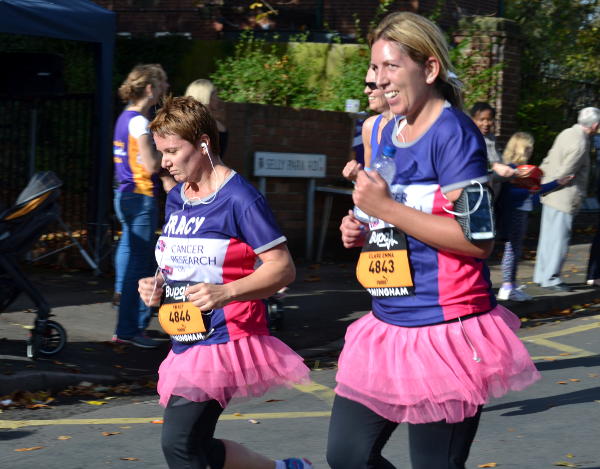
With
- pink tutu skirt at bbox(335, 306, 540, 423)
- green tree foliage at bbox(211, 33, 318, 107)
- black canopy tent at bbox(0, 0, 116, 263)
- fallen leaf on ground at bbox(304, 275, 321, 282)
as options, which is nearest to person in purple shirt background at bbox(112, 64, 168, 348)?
black canopy tent at bbox(0, 0, 116, 263)

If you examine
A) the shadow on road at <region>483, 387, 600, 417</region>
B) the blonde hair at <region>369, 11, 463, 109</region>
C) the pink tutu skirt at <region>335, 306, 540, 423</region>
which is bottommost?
the shadow on road at <region>483, 387, 600, 417</region>

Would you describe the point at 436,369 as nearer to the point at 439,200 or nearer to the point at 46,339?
the point at 439,200

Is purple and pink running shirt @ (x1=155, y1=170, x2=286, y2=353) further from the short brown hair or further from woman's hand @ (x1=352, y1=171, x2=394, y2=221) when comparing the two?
woman's hand @ (x1=352, y1=171, x2=394, y2=221)

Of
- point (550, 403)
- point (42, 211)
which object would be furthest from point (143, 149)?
point (550, 403)

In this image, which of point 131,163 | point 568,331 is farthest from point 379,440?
point 568,331

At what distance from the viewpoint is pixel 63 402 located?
20.6ft

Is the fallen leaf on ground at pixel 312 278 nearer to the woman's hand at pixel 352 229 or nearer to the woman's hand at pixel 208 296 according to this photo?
the woman's hand at pixel 208 296

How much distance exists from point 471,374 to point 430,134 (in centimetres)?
72

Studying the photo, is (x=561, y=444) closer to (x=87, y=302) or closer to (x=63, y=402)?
(x=63, y=402)

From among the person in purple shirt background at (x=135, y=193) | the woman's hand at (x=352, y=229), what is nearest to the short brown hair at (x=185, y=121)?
the woman's hand at (x=352, y=229)

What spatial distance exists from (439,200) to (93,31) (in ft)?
24.2

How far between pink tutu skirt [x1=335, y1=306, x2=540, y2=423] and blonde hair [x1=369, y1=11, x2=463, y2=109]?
73 centimetres

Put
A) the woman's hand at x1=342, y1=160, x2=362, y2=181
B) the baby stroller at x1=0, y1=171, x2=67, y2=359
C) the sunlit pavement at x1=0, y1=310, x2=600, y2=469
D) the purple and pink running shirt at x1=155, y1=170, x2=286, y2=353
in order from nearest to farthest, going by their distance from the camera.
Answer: the woman's hand at x1=342, y1=160, x2=362, y2=181, the purple and pink running shirt at x1=155, y1=170, x2=286, y2=353, the sunlit pavement at x1=0, y1=310, x2=600, y2=469, the baby stroller at x1=0, y1=171, x2=67, y2=359

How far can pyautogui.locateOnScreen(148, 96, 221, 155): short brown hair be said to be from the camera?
3.65 metres
